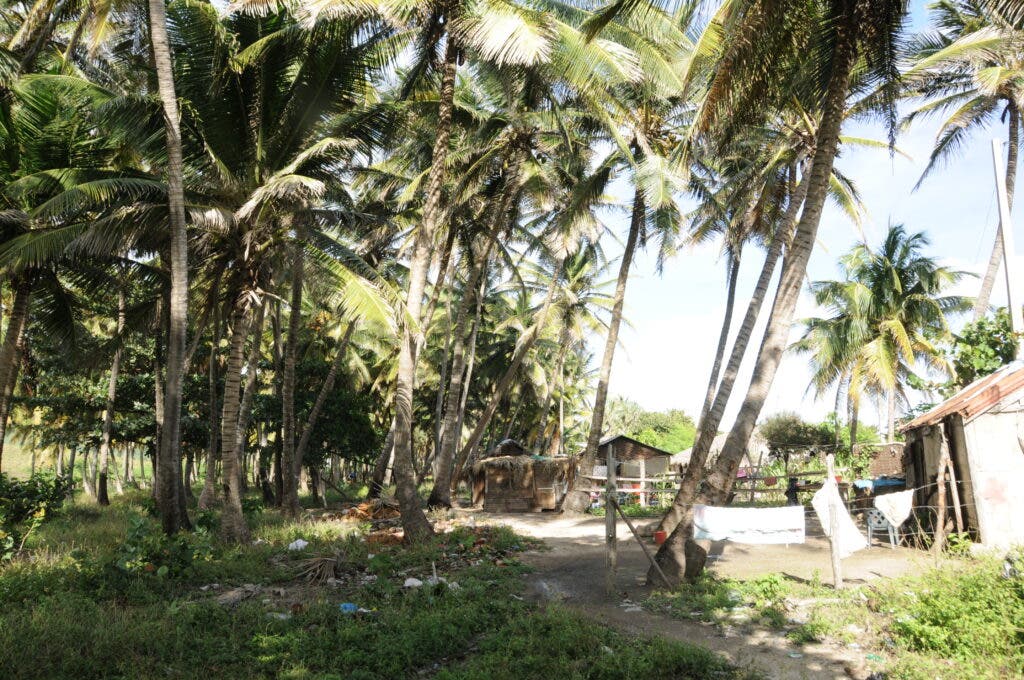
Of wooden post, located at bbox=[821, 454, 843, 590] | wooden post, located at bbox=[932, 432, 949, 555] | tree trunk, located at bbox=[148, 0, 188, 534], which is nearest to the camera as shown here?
wooden post, located at bbox=[821, 454, 843, 590]

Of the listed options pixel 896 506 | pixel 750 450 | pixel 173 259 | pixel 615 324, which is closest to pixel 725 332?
pixel 615 324

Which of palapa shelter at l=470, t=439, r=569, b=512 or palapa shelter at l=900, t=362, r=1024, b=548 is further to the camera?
palapa shelter at l=470, t=439, r=569, b=512

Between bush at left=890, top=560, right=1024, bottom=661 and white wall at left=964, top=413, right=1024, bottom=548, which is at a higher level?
white wall at left=964, top=413, right=1024, bottom=548

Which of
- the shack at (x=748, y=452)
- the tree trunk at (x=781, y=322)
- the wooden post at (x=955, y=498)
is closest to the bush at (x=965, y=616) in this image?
the tree trunk at (x=781, y=322)

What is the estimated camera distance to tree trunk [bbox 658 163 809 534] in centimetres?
1020

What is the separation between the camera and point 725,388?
1170cm

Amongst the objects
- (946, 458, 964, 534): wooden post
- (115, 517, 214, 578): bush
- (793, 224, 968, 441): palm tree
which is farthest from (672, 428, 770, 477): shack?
(115, 517, 214, 578): bush

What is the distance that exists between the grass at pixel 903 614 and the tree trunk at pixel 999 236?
11.2m

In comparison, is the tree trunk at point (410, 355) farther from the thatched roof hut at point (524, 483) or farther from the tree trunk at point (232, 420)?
the thatched roof hut at point (524, 483)

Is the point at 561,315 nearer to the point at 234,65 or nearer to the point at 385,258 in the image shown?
the point at 385,258

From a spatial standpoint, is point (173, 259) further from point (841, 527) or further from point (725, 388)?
point (841, 527)

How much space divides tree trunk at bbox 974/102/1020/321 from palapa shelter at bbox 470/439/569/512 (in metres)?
12.4

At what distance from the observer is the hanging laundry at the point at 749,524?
952 cm

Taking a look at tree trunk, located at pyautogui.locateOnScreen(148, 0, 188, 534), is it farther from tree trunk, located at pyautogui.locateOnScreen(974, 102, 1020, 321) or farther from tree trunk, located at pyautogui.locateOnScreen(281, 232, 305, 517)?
tree trunk, located at pyautogui.locateOnScreen(974, 102, 1020, 321)
